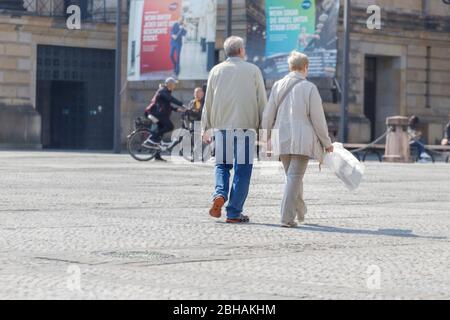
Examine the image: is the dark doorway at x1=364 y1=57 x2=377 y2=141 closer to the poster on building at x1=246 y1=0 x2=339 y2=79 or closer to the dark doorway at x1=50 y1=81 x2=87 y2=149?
the poster on building at x1=246 y1=0 x2=339 y2=79

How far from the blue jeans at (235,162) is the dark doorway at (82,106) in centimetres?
3341

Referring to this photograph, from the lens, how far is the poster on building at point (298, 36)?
39.5 meters

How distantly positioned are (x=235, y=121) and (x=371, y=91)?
113 feet

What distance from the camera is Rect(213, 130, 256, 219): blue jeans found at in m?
13.3

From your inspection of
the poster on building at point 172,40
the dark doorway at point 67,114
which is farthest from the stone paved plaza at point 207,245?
the dark doorway at point 67,114

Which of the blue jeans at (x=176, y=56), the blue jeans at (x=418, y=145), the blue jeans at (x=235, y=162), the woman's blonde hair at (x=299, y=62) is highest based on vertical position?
the blue jeans at (x=176, y=56)

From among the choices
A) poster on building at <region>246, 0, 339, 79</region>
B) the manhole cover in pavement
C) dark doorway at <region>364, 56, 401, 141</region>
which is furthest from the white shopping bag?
dark doorway at <region>364, 56, 401, 141</region>

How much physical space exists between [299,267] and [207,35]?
3219 cm

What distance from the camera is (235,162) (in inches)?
528

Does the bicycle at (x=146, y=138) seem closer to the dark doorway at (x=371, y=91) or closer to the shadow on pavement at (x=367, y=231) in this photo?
the shadow on pavement at (x=367, y=231)

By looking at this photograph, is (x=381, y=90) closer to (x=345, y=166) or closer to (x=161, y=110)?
(x=161, y=110)
